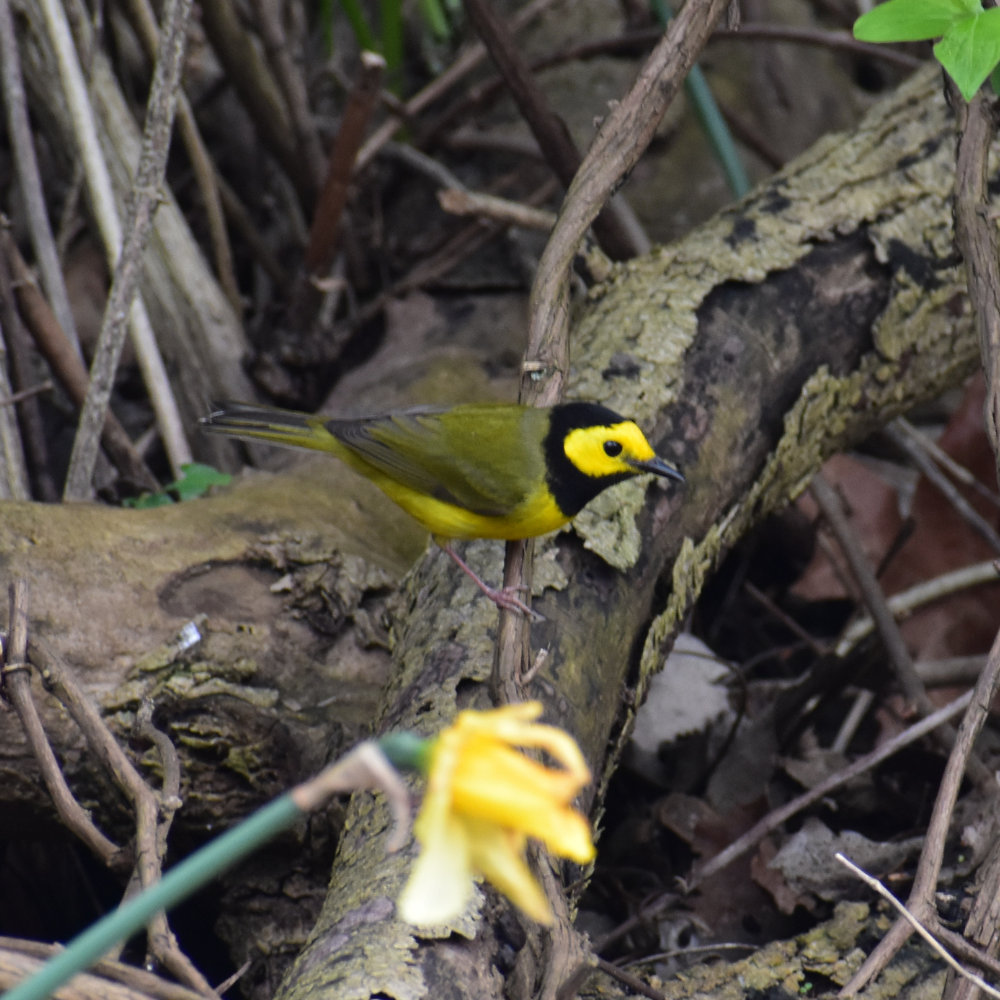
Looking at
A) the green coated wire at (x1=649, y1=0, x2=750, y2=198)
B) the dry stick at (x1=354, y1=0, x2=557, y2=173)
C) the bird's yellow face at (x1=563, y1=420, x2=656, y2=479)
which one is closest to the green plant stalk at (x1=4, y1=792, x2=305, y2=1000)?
the bird's yellow face at (x1=563, y1=420, x2=656, y2=479)

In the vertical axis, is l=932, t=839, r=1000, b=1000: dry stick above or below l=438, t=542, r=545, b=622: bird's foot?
below

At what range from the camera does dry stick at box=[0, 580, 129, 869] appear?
5.30ft

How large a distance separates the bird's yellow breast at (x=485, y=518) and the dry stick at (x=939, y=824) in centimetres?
97

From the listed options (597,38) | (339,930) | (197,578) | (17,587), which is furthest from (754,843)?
(597,38)

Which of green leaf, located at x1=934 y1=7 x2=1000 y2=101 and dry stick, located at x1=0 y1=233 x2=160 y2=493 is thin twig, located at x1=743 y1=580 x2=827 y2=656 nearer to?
green leaf, located at x1=934 y1=7 x2=1000 y2=101

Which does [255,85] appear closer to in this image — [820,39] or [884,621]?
[820,39]

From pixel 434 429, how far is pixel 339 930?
145 cm

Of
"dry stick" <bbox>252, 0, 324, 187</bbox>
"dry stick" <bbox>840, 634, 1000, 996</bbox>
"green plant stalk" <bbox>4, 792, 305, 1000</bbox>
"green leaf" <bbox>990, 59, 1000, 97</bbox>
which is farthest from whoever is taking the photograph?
"dry stick" <bbox>252, 0, 324, 187</bbox>

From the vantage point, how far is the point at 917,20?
186cm

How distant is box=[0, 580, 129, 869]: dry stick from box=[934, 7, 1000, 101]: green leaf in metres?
1.77

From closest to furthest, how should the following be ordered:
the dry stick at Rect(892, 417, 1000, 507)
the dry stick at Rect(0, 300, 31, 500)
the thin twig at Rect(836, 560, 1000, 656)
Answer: the dry stick at Rect(0, 300, 31, 500) < the thin twig at Rect(836, 560, 1000, 656) < the dry stick at Rect(892, 417, 1000, 507)

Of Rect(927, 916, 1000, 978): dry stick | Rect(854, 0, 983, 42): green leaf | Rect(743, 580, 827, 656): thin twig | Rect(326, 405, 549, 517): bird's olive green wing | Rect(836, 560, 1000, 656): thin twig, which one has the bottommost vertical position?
Rect(743, 580, 827, 656): thin twig

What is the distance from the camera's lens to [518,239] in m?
4.16

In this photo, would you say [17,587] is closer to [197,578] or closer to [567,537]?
[197,578]
